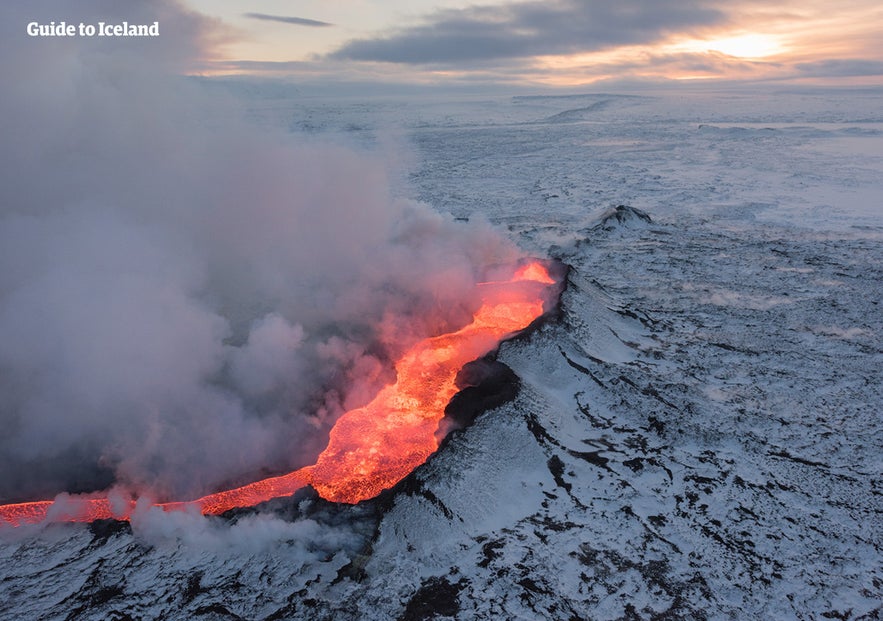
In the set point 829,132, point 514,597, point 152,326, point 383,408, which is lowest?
point 514,597

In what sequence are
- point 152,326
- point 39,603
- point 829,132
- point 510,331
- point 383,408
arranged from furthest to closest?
point 829,132, point 510,331, point 152,326, point 383,408, point 39,603

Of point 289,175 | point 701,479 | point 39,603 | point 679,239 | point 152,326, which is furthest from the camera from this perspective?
point 679,239

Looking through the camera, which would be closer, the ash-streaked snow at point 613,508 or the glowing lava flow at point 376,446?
the ash-streaked snow at point 613,508

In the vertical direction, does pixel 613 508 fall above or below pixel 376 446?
below

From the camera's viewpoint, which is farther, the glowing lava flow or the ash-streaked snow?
the glowing lava flow

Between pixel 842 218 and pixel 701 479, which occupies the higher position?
pixel 842 218

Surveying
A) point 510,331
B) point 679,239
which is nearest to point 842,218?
point 679,239

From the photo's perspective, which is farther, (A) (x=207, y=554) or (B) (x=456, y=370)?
(B) (x=456, y=370)

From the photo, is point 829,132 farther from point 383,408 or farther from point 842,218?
point 383,408
